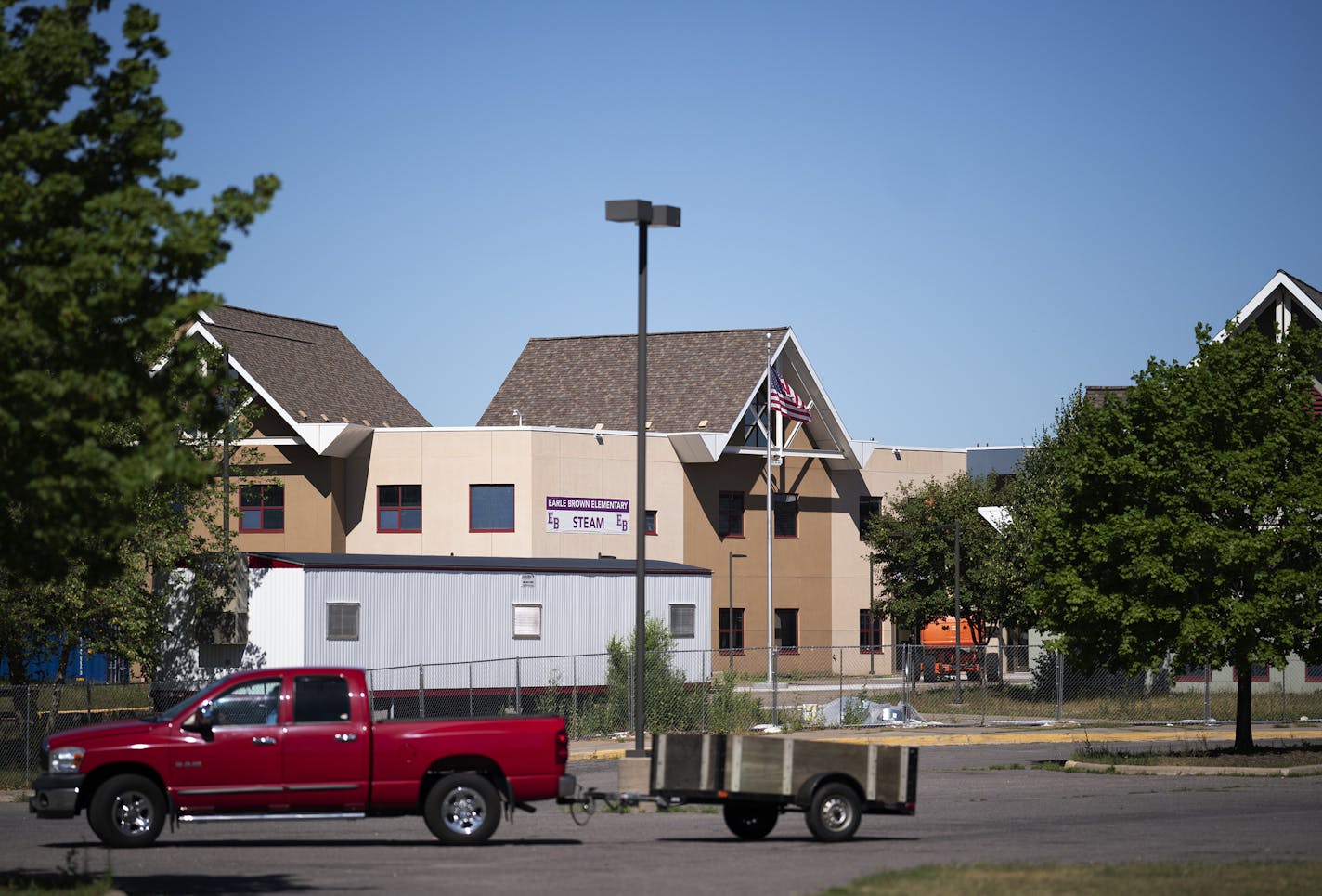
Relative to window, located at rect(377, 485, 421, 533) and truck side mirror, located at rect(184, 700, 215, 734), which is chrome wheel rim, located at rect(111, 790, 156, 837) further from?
window, located at rect(377, 485, 421, 533)

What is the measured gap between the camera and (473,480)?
5659cm

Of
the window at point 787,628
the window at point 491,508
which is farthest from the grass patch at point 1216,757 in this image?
the window at point 787,628

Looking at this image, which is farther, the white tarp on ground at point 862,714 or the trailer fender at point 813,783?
the white tarp on ground at point 862,714

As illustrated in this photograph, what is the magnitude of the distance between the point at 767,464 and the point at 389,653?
26848 mm

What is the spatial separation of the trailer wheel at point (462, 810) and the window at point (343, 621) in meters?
17.0

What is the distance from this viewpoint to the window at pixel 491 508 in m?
56.3

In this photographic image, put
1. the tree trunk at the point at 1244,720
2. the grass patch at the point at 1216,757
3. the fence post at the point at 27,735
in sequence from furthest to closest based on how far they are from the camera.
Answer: the tree trunk at the point at 1244,720, the grass patch at the point at 1216,757, the fence post at the point at 27,735

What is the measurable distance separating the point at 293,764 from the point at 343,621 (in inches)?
675

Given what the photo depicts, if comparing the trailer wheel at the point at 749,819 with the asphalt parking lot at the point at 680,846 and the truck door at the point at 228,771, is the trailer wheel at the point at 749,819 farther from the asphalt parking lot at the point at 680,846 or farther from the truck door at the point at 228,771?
the truck door at the point at 228,771

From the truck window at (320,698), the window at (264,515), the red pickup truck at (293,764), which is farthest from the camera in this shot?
the window at (264,515)

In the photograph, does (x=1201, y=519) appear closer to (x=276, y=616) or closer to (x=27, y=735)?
(x=276, y=616)

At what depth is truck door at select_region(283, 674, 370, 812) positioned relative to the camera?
57.3 feet

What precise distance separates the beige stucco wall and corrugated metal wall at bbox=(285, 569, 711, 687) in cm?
1666

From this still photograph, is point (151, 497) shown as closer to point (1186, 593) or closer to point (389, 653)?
point (389, 653)
